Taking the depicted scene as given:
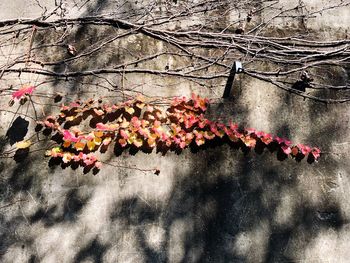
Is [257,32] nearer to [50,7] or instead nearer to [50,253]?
[50,7]

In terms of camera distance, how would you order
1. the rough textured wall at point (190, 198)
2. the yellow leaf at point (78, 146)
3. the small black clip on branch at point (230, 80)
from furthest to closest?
the small black clip on branch at point (230, 80) < the yellow leaf at point (78, 146) < the rough textured wall at point (190, 198)

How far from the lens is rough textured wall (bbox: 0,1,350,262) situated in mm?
4148

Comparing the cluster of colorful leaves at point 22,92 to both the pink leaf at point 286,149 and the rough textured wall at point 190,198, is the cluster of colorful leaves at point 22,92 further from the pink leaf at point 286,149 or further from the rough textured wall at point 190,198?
the pink leaf at point 286,149

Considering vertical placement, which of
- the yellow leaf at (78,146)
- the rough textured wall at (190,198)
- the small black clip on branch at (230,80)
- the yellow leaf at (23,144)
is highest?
the small black clip on branch at (230,80)

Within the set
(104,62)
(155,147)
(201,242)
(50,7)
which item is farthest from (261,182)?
(50,7)

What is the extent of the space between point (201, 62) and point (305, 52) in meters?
1.23

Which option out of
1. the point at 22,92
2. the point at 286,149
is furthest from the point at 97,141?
the point at 286,149

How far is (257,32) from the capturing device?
5.07 metres

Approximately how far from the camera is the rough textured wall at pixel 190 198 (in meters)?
4.15

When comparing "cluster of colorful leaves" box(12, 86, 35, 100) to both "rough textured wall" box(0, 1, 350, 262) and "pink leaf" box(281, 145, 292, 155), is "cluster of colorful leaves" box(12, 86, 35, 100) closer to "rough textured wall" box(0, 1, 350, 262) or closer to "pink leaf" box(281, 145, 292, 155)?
"rough textured wall" box(0, 1, 350, 262)

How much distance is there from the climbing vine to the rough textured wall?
0.11 m

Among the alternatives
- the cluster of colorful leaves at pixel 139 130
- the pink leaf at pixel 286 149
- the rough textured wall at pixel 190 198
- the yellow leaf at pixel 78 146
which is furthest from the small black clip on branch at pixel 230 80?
the yellow leaf at pixel 78 146

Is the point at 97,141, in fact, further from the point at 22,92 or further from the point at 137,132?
the point at 22,92

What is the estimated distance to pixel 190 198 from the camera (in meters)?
4.31
